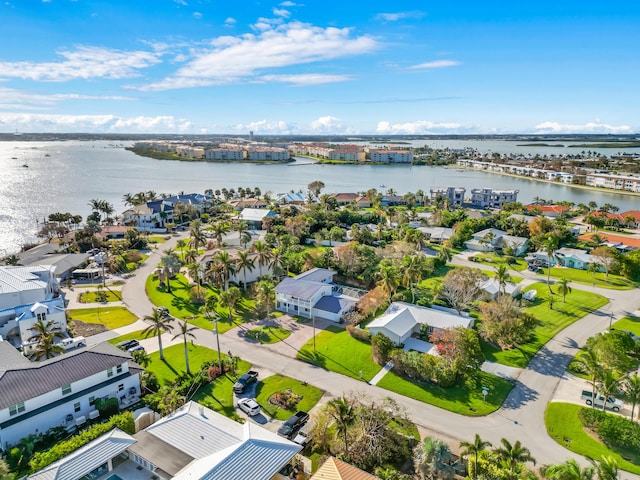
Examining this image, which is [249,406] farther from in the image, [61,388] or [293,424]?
[61,388]

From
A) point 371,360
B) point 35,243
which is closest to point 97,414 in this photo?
point 371,360

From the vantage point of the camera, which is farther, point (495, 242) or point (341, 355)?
point (495, 242)

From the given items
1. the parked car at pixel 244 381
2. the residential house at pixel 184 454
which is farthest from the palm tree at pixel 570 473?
the parked car at pixel 244 381

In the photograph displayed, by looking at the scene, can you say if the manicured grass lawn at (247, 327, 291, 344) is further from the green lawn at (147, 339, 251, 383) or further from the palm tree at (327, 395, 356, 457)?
the palm tree at (327, 395, 356, 457)

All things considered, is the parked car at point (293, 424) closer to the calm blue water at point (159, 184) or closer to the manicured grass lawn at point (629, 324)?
the manicured grass lawn at point (629, 324)

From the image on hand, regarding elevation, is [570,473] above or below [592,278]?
above

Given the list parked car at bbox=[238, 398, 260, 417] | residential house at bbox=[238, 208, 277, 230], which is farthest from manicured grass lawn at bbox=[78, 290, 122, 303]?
residential house at bbox=[238, 208, 277, 230]

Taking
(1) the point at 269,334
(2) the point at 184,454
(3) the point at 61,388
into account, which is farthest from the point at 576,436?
(3) the point at 61,388
